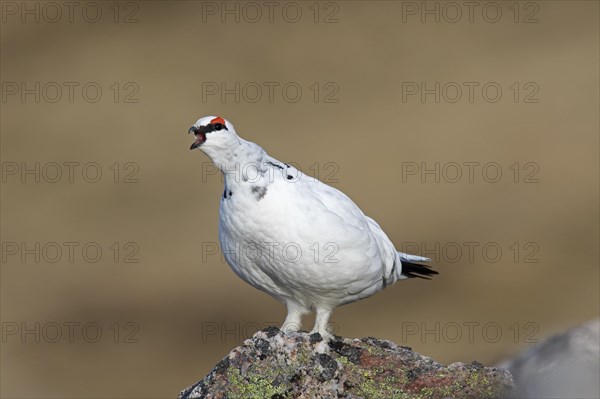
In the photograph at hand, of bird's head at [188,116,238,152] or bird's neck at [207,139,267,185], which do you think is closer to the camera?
bird's head at [188,116,238,152]

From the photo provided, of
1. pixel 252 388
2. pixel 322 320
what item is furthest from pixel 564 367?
pixel 322 320

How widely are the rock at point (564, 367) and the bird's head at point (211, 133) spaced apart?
1801 millimetres

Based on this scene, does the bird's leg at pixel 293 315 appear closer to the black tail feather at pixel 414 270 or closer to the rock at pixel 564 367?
the black tail feather at pixel 414 270

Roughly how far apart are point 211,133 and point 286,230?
60cm

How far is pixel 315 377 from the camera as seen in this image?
Answer: 5746 millimetres

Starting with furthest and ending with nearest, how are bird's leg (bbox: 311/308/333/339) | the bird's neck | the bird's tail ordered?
the bird's tail < bird's leg (bbox: 311/308/333/339) < the bird's neck

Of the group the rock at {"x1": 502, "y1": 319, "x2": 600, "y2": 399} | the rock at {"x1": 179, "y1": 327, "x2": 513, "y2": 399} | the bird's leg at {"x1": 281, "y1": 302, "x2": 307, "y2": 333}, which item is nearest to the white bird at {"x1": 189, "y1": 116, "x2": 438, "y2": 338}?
the bird's leg at {"x1": 281, "y1": 302, "x2": 307, "y2": 333}

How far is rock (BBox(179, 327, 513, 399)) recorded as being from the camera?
224 inches

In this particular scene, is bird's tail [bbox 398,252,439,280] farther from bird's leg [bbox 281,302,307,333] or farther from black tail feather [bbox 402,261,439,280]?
bird's leg [bbox 281,302,307,333]

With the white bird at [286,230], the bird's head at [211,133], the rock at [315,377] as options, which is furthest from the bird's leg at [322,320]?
the bird's head at [211,133]

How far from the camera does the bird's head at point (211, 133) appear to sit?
6.24 metres

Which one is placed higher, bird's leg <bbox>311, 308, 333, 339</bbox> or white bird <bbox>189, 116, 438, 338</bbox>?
white bird <bbox>189, 116, 438, 338</bbox>

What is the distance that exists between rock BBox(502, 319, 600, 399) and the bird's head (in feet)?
5.91

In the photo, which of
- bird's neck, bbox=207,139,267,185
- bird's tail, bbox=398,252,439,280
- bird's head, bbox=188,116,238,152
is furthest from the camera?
bird's tail, bbox=398,252,439,280
